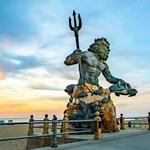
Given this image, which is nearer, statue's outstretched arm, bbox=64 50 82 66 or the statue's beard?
statue's outstretched arm, bbox=64 50 82 66

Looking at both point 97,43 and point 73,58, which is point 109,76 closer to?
point 97,43

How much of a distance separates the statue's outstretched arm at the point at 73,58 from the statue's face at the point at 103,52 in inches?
65.9

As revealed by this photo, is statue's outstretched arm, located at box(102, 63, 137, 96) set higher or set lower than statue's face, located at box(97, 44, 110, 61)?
lower

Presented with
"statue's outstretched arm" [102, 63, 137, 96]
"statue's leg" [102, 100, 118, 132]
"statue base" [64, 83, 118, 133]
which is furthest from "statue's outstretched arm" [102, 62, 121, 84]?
"statue's leg" [102, 100, 118, 132]

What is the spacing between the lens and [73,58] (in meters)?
18.4

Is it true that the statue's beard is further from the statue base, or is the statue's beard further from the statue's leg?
the statue's leg

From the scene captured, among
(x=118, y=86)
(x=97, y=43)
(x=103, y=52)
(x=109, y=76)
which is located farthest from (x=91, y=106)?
(x=97, y=43)

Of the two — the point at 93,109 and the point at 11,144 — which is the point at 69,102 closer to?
the point at 93,109

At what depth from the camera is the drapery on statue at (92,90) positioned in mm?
17797

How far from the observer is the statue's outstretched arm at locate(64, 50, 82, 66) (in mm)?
18219

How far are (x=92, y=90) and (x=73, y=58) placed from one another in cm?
231

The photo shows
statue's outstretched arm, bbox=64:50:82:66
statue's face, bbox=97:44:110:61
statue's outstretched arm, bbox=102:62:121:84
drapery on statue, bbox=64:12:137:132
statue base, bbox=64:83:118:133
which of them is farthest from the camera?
statue's outstretched arm, bbox=102:62:121:84

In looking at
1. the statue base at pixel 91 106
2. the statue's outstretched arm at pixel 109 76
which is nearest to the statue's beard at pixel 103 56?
the statue's outstretched arm at pixel 109 76

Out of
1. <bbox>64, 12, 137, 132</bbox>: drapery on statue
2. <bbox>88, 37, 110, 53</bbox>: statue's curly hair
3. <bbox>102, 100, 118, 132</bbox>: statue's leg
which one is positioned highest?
<bbox>88, 37, 110, 53</bbox>: statue's curly hair
